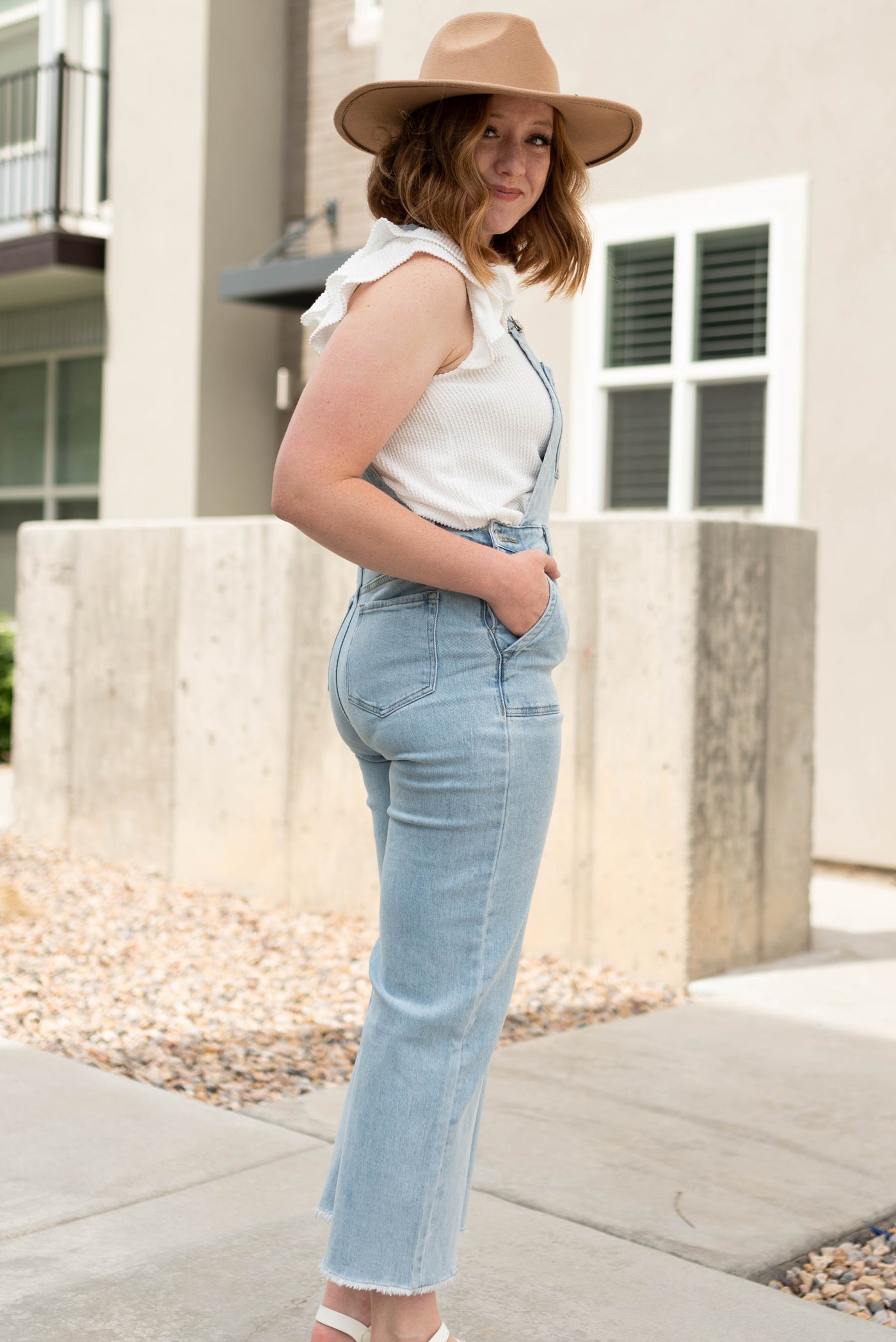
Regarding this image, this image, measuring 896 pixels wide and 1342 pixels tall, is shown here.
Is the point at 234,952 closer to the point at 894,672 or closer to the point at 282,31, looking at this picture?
the point at 894,672

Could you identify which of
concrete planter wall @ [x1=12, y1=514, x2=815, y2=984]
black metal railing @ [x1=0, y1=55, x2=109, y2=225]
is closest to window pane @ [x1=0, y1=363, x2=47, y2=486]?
black metal railing @ [x1=0, y1=55, x2=109, y2=225]

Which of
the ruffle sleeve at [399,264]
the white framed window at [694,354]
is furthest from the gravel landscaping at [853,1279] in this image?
the white framed window at [694,354]

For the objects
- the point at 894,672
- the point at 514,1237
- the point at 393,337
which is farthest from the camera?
the point at 894,672

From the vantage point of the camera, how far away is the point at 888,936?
5.61 m

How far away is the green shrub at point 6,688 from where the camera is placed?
34.4ft

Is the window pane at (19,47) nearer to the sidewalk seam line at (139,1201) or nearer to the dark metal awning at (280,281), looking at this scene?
→ the dark metal awning at (280,281)

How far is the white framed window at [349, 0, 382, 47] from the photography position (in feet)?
33.9

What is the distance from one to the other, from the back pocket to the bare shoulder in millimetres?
372

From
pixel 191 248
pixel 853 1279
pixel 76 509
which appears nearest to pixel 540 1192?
pixel 853 1279

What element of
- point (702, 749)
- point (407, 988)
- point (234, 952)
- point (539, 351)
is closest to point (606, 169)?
point (539, 351)

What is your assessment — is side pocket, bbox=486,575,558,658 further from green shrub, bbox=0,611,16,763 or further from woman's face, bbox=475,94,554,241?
green shrub, bbox=0,611,16,763

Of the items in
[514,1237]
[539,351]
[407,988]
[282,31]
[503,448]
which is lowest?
Result: [514,1237]

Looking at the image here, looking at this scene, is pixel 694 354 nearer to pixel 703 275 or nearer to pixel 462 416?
pixel 703 275

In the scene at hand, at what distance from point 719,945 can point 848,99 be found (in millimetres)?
4136
